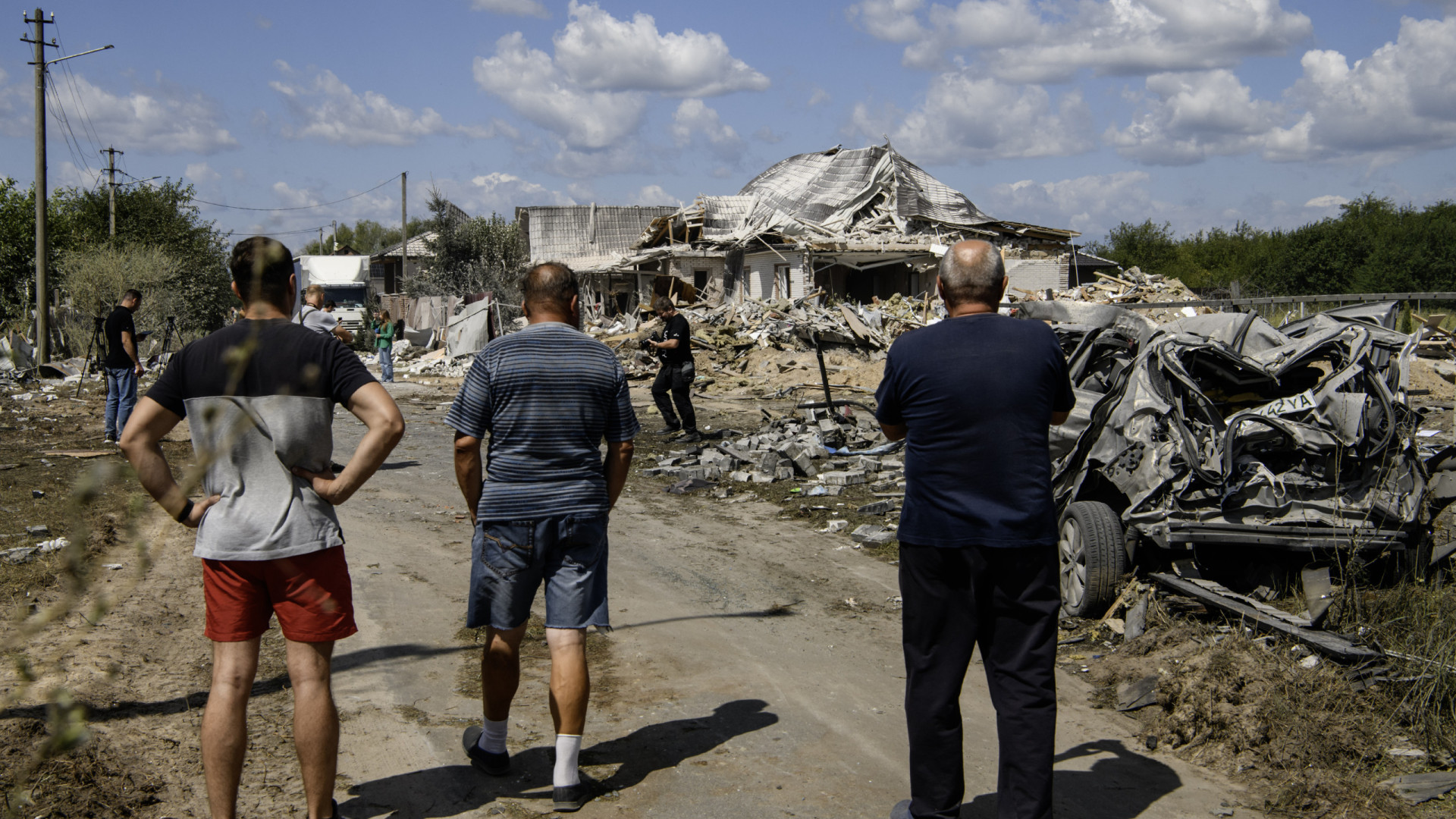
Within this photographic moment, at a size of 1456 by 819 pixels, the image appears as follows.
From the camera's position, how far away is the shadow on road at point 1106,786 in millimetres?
3695

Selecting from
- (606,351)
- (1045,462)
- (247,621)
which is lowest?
(247,621)

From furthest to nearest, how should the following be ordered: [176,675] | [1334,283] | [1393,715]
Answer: [1334,283]
[176,675]
[1393,715]

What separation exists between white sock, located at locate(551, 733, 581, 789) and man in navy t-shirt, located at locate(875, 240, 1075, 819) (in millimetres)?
1174

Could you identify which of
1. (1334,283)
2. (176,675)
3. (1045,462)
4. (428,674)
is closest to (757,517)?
(428,674)

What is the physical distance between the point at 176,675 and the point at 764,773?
2851 millimetres

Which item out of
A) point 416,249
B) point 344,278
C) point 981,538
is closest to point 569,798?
point 981,538

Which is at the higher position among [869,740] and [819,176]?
[819,176]

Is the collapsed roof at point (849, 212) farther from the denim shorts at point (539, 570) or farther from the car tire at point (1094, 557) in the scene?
the denim shorts at point (539, 570)

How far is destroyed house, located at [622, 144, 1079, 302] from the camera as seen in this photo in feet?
100

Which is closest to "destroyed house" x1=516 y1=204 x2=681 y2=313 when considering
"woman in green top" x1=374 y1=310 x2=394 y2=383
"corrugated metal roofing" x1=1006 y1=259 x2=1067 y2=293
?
"corrugated metal roofing" x1=1006 y1=259 x2=1067 y2=293

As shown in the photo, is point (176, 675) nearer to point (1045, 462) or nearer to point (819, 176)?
point (1045, 462)

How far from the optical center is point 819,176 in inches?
1459

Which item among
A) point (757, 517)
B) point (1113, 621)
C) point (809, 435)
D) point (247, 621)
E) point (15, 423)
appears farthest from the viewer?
point (15, 423)

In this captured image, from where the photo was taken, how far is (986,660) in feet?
10.8
